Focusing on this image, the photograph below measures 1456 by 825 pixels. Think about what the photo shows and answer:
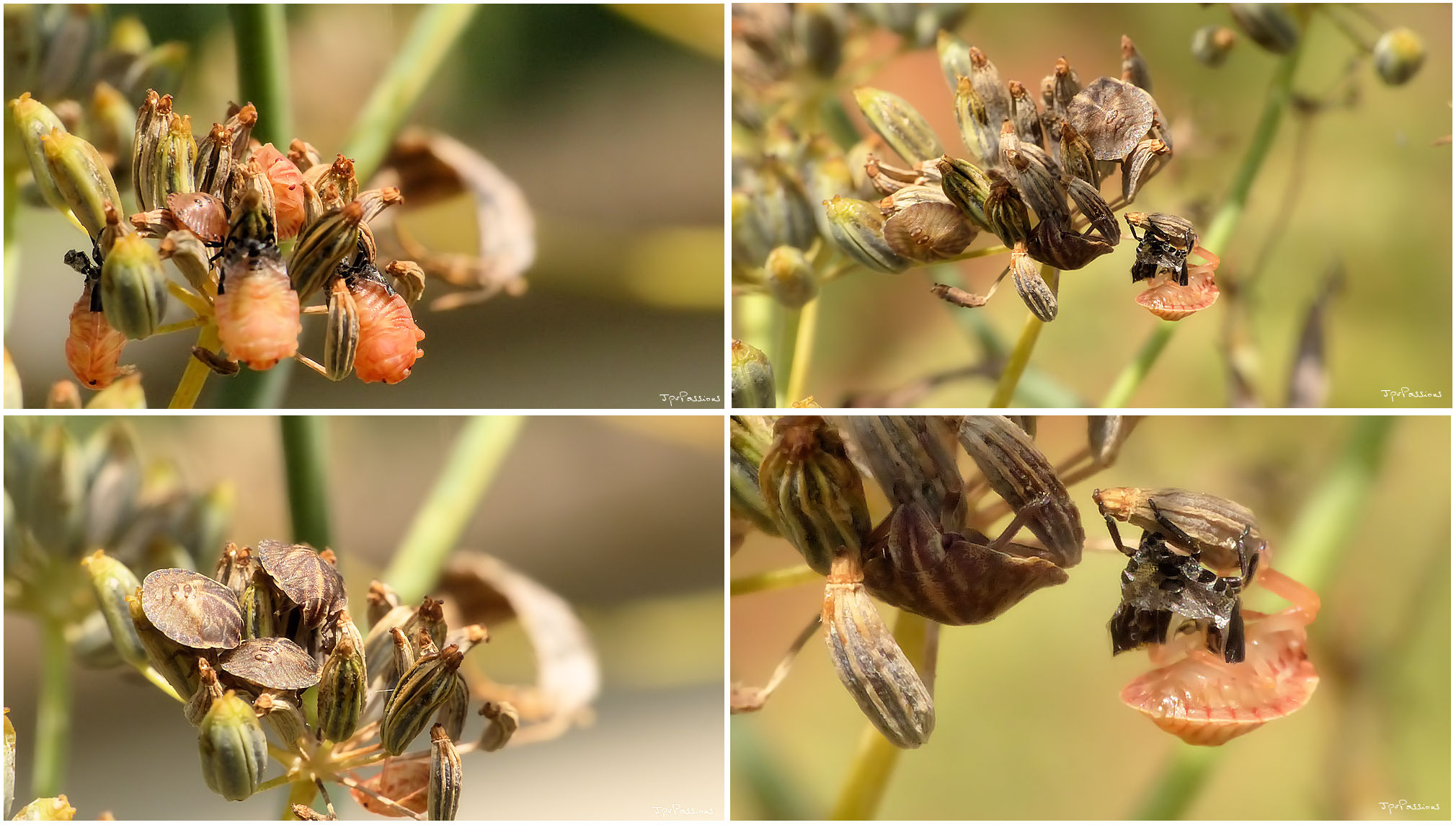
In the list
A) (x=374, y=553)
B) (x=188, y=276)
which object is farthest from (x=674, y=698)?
(x=188, y=276)

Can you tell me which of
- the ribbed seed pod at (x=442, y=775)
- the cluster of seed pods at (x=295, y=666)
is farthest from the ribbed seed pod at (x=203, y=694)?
the ribbed seed pod at (x=442, y=775)

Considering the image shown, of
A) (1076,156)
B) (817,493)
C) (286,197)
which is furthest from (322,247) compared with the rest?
(1076,156)

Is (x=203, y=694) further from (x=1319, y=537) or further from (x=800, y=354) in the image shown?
(x=1319, y=537)

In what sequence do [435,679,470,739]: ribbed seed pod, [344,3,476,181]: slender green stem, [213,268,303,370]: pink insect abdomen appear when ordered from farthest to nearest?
[344,3,476,181]: slender green stem < [435,679,470,739]: ribbed seed pod < [213,268,303,370]: pink insect abdomen

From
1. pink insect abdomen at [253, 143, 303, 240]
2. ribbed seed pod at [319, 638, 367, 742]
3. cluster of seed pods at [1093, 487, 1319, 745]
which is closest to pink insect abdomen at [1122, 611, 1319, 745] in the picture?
cluster of seed pods at [1093, 487, 1319, 745]

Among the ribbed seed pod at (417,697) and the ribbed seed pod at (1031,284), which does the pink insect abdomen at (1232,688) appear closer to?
the ribbed seed pod at (1031,284)

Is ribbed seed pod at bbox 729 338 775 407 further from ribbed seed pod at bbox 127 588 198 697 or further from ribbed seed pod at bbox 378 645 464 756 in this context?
ribbed seed pod at bbox 127 588 198 697
